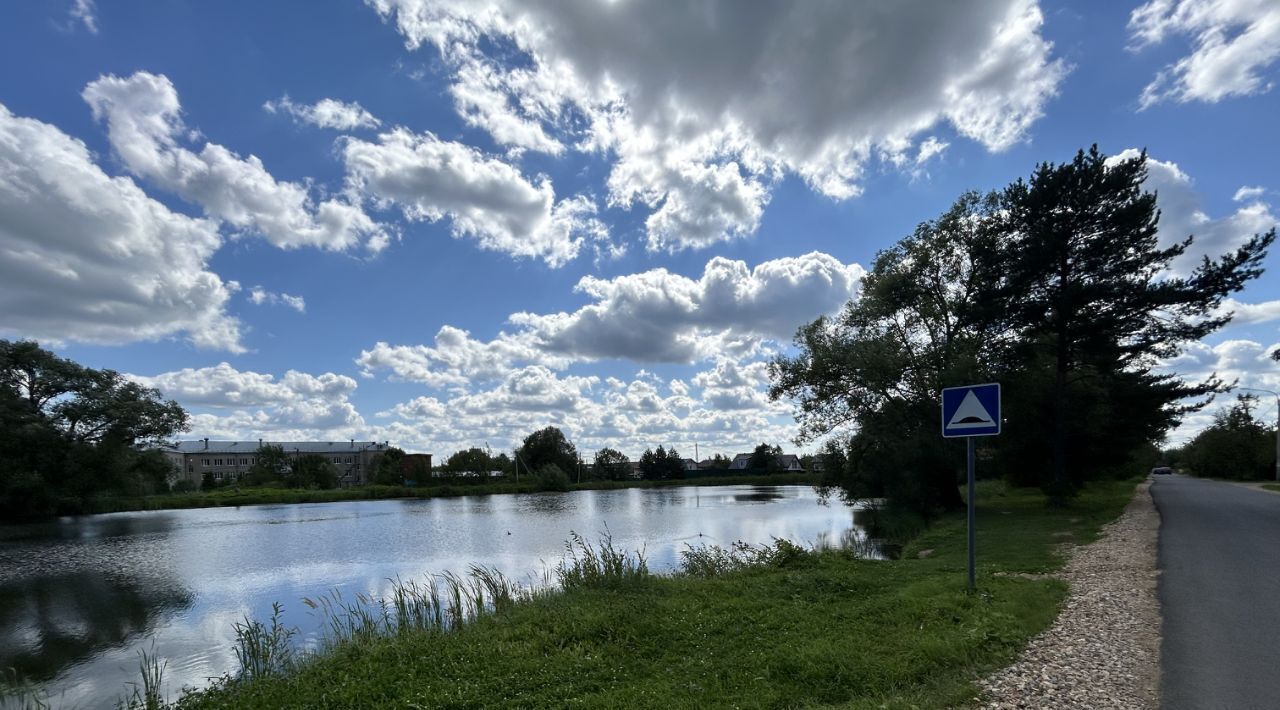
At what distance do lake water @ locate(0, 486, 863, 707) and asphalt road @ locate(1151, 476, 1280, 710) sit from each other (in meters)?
10.2

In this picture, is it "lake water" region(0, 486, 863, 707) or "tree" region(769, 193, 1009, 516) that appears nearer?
"lake water" region(0, 486, 863, 707)

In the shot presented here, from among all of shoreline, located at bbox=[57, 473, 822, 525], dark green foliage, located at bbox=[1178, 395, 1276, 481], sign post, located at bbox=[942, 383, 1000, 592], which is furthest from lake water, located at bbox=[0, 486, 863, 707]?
dark green foliage, located at bbox=[1178, 395, 1276, 481]

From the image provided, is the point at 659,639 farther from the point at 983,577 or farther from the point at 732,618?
the point at 983,577

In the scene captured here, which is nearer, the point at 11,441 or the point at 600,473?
the point at 11,441

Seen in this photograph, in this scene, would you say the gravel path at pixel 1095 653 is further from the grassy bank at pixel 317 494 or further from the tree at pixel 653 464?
the tree at pixel 653 464

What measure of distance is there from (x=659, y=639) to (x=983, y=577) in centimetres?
542

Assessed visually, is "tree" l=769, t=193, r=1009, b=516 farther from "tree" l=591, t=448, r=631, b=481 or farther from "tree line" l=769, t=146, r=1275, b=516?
"tree" l=591, t=448, r=631, b=481

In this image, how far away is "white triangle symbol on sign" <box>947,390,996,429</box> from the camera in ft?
27.0

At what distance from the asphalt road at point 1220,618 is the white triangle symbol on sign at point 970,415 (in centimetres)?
279

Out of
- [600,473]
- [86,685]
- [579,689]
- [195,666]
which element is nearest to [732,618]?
[579,689]

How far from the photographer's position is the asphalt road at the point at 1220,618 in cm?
521

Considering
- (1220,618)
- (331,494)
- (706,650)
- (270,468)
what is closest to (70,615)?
(706,650)

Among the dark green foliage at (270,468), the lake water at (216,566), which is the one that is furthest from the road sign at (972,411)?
the dark green foliage at (270,468)

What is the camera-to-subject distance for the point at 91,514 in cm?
5044
